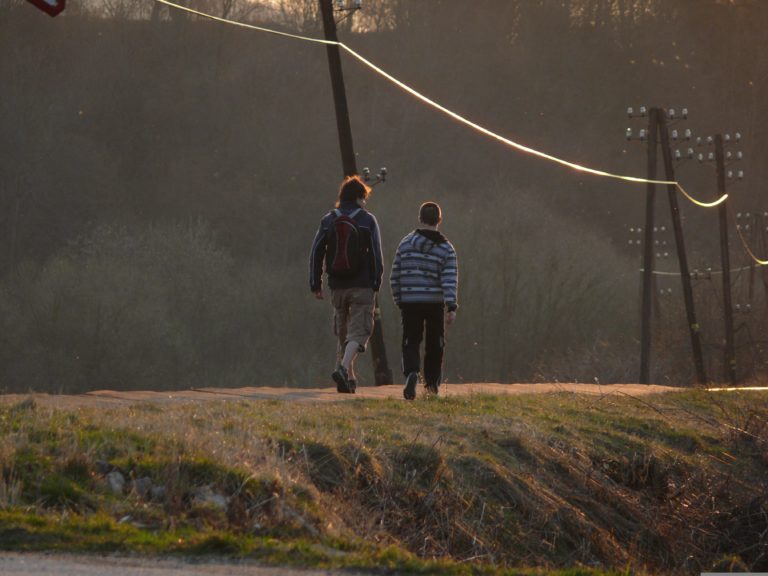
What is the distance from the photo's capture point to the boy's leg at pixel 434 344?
12633mm

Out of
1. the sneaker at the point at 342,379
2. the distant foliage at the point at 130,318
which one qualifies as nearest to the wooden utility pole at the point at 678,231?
the sneaker at the point at 342,379

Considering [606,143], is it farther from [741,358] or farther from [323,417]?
[323,417]

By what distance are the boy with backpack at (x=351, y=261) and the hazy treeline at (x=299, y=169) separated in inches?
1549

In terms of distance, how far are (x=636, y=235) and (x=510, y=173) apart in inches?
316

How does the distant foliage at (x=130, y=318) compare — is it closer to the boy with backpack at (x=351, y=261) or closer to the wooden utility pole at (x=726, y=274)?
the wooden utility pole at (x=726, y=274)

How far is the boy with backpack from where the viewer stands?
501 inches

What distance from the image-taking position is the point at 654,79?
8756cm

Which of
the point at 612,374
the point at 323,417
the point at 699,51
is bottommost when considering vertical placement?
the point at 612,374

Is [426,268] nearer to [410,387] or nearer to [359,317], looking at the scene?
A: [359,317]

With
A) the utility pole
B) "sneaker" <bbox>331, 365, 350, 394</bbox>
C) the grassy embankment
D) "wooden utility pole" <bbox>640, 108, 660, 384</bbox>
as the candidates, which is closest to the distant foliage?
"wooden utility pole" <bbox>640, 108, 660, 384</bbox>

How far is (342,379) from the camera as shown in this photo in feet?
44.2

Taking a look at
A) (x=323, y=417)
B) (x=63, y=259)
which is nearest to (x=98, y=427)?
(x=323, y=417)

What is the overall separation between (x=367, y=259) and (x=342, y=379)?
1302 millimetres

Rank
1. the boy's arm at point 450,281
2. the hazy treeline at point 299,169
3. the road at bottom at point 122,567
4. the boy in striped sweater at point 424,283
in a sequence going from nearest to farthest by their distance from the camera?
the road at bottom at point 122,567 < the boy's arm at point 450,281 < the boy in striped sweater at point 424,283 < the hazy treeline at point 299,169
